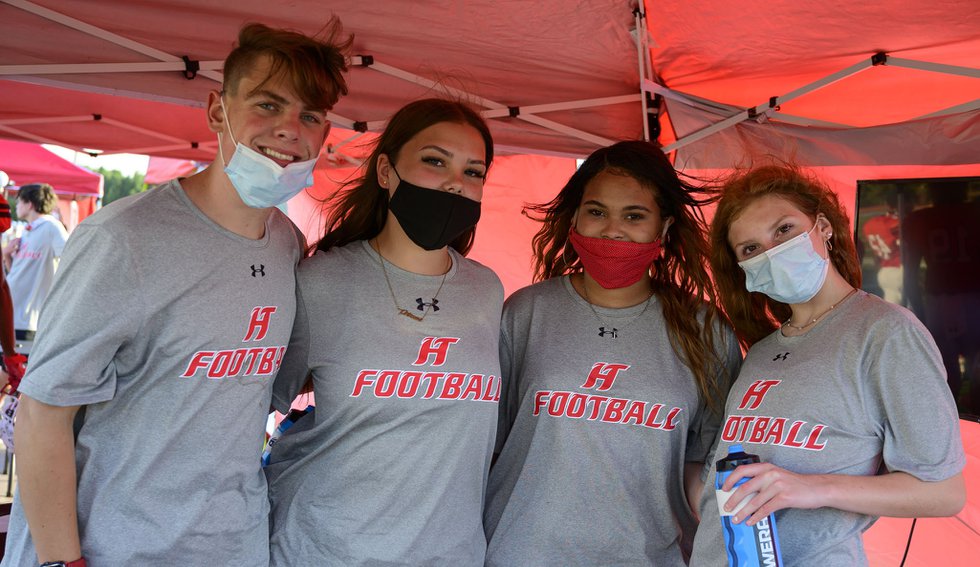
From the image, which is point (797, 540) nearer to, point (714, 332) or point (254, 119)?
point (714, 332)

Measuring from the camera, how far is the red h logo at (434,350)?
212cm

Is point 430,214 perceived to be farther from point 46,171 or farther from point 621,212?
point 46,171

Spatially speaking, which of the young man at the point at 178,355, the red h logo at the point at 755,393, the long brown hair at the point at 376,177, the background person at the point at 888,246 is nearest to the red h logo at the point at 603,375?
the red h logo at the point at 755,393

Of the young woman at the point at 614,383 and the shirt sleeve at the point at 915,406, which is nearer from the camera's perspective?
the shirt sleeve at the point at 915,406

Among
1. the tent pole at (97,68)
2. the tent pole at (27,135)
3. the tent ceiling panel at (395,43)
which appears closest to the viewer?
the tent ceiling panel at (395,43)

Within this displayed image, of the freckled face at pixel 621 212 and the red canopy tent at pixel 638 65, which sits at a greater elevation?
the red canopy tent at pixel 638 65

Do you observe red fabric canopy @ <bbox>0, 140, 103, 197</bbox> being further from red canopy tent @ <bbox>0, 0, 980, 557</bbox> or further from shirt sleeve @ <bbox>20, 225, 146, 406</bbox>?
shirt sleeve @ <bbox>20, 225, 146, 406</bbox>

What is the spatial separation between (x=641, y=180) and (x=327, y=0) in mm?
1565

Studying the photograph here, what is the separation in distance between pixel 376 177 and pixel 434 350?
640 millimetres

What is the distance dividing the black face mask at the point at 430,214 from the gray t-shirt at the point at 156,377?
485 millimetres

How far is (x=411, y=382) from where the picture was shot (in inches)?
81.6

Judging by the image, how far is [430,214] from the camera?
2.22 meters

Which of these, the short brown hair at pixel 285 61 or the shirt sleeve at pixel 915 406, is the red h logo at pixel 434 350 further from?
the shirt sleeve at pixel 915 406

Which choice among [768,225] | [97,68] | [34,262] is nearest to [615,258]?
[768,225]
